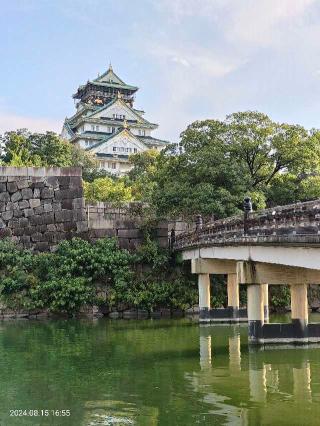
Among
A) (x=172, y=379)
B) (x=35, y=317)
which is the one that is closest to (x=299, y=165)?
(x=35, y=317)

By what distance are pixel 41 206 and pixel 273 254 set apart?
1621cm

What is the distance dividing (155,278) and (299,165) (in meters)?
8.84

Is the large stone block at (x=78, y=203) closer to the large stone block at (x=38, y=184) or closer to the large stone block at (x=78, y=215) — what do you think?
the large stone block at (x=78, y=215)

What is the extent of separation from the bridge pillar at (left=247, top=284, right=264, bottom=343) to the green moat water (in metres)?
0.60

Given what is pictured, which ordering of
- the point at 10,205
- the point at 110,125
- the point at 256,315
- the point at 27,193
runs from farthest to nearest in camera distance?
the point at 110,125 → the point at 10,205 → the point at 27,193 → the point at 256,315

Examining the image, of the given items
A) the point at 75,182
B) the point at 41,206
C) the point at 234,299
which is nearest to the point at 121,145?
the point at 75,182

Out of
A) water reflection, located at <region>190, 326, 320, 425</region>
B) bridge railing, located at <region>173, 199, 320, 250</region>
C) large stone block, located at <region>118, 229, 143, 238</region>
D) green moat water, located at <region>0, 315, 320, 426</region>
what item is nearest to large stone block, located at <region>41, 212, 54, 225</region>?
large stone block, located at <region>118, 229, 143, 238</region>

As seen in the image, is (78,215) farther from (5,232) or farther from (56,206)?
(5,232)

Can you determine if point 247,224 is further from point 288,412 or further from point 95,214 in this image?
point 95,214

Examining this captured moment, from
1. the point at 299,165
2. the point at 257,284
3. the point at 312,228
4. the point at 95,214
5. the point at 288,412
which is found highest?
the point at 299,165

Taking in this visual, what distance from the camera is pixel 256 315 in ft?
57.5

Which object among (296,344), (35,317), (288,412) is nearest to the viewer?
(288,412)

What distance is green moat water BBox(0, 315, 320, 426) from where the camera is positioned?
10203 mm

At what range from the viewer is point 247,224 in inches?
687
